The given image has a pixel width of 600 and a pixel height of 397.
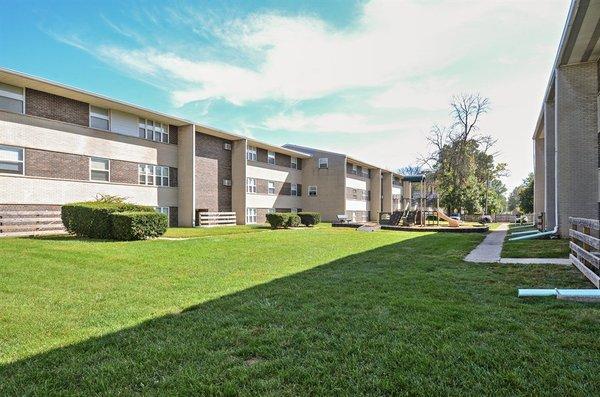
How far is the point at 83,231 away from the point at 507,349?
1590cm

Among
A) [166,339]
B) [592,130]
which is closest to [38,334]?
[166,339]

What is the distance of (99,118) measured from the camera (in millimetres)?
20719

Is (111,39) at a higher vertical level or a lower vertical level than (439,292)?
higher

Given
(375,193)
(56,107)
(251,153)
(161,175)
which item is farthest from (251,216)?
(375,193)

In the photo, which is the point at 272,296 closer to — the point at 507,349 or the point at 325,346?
the point at 325,346

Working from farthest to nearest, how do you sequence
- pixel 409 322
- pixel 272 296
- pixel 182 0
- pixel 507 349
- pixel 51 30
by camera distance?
pixel 51 30 → pixel 182 0 → pixel 272 296 → pixel 409 322 → pixel 507 349

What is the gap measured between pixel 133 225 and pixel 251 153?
1815 centimetres

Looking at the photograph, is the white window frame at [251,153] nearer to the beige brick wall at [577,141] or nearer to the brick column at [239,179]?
the brick column at [239,179]

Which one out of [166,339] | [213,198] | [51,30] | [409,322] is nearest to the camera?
[166,339]

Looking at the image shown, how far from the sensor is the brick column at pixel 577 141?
47.6 feet

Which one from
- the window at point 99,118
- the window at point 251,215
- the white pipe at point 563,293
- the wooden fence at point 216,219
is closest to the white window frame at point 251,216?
the window at point 251,215

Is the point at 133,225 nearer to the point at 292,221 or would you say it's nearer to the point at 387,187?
the point at 292,221

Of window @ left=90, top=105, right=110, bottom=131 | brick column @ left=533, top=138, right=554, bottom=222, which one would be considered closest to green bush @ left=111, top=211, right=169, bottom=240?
window @ left=90, top=105, right=110, bottom=131

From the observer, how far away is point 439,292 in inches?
235
